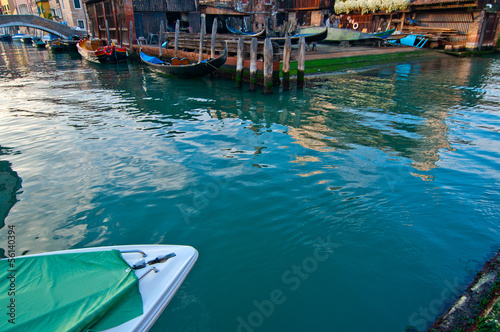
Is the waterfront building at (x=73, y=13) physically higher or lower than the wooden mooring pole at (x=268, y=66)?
higher

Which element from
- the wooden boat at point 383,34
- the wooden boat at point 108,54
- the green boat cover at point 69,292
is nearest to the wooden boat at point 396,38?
the wooden boat at point 383,34

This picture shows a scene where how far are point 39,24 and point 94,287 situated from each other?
4609cm

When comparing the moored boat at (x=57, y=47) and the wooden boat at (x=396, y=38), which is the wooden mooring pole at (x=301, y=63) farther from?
the moored boat at (x=57, y=47)

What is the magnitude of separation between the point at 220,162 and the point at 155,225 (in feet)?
7.31

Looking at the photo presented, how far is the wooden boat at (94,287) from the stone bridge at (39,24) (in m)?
42.3

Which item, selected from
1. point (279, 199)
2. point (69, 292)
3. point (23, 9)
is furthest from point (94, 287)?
point (23, 9)

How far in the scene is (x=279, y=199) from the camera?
497 centimetres

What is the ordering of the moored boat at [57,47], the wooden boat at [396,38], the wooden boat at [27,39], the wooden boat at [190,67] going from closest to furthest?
1. the wooden boat at [190,67]
2. the wooden boat at [396,38]
3. the moored boat at [57,47]
4. the wooden boat at [27,39]

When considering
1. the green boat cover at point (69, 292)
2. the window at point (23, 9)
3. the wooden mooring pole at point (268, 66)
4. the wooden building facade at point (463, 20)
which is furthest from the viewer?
the window at point (23, 9)

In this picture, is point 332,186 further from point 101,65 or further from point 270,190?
point 101,65

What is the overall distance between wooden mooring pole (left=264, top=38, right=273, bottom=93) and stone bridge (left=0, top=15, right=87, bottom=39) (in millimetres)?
36337

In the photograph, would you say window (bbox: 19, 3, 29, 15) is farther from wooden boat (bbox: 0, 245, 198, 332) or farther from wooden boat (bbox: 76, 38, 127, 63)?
wooden boat (bbox: 0, 245, 198, 332)

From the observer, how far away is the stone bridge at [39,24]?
113ft

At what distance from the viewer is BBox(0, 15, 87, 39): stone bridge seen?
34.3m
